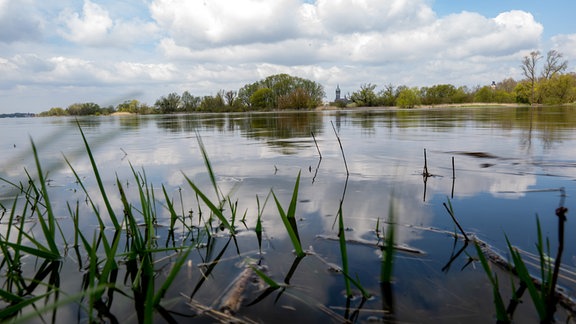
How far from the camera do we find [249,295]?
5.56ft

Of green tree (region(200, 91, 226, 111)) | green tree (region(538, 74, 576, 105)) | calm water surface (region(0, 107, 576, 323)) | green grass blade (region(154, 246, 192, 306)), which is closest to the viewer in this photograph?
green grass blade (region(154, 246, 192, 306))

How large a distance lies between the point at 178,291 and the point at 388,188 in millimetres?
2631

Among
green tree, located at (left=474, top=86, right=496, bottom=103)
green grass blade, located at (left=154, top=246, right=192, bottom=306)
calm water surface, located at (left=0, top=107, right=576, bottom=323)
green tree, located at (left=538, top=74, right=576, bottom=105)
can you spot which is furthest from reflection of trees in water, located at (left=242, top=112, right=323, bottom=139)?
green tree, located at (left=474, top=86, right=496, bottom=103)

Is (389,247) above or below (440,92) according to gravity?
below

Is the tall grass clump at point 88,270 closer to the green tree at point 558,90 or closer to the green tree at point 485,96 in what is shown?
the green tree at point 558,90

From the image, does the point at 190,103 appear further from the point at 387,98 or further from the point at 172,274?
the point at 172,274

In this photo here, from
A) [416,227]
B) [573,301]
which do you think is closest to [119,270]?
[416,227]

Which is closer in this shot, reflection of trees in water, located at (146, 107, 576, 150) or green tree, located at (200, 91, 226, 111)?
reflection of trees in water, located at (146, 107, 576, 150)

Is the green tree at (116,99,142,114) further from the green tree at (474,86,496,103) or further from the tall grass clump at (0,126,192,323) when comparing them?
the green tree at (474,86,496,103)

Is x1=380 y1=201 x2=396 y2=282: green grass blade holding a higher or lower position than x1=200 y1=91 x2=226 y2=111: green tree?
lower

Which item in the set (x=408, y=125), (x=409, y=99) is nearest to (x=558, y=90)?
(x=409, y=99)

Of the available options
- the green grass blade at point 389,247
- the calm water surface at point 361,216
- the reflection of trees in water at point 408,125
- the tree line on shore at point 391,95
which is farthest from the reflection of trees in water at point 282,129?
the tree line on shore at point 391,95

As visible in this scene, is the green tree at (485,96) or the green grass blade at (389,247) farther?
the green tree at (485,96)

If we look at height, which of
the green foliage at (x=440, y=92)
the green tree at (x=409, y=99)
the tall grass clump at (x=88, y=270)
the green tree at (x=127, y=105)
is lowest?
the tall grass clump at (x=88, y=270)
